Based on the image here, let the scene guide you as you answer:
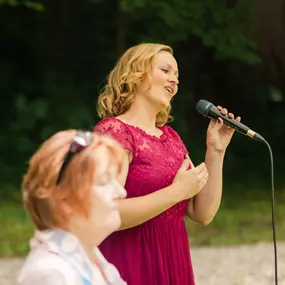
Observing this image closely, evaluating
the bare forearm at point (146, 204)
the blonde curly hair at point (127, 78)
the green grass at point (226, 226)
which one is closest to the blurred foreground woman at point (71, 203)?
the bare forearm at point (146, 204)

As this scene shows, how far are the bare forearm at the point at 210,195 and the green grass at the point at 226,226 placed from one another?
466 cm

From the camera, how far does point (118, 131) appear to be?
2.14m

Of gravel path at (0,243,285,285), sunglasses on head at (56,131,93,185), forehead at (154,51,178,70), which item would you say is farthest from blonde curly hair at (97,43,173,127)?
gravel path at (0,243,285,285)

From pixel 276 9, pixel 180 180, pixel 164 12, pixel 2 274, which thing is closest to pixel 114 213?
pixel 180 180

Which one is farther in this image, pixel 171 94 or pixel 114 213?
pixel 171 94

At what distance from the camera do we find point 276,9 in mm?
12211

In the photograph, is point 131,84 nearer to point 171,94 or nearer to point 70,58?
point 171,94

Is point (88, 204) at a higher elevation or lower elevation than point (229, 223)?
higher

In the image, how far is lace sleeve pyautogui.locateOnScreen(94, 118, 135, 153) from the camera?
6.93 feet

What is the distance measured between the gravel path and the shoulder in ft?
15.0

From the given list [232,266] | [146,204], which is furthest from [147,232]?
[232,266]

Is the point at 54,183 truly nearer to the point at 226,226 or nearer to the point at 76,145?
the point at 76,145

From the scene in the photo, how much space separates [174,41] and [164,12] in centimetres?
66

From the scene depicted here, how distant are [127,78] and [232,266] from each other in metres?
4.65
